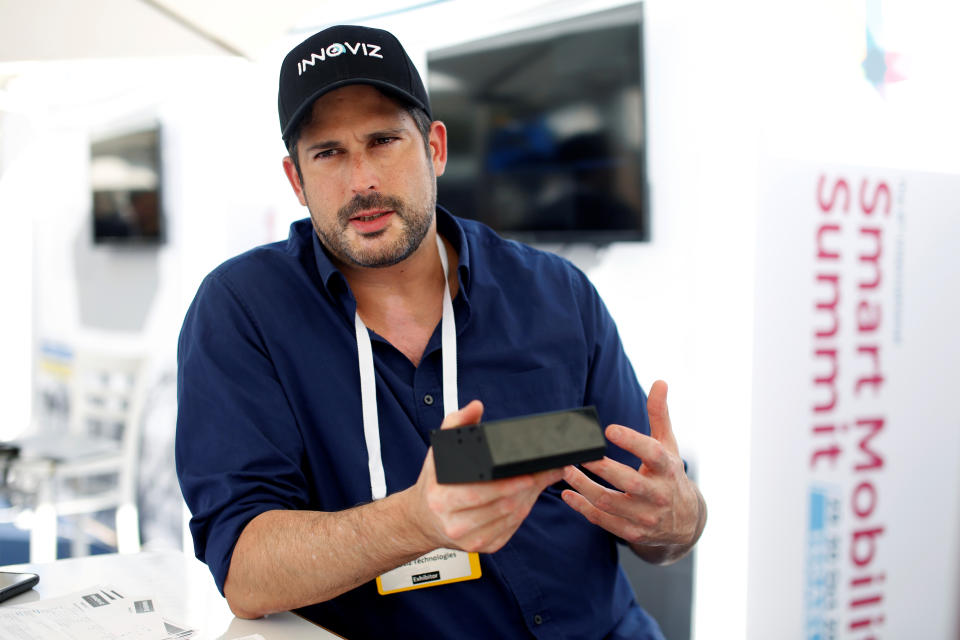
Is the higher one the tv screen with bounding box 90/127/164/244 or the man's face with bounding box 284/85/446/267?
the tv screen with bounding box 90/127/164/244

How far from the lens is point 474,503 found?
2.77 ft

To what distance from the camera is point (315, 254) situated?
Result: 1449mm

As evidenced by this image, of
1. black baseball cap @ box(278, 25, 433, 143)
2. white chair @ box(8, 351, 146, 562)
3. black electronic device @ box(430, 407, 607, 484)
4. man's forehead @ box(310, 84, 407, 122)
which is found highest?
black baseball cap @ box(278, 25, 433, 143)

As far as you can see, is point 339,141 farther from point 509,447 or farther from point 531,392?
point 509,447

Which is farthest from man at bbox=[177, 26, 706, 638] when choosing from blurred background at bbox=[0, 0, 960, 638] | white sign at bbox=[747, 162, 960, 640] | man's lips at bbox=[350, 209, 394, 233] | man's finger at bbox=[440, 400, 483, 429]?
white sign at bbox=[747, 162, 960, 640]

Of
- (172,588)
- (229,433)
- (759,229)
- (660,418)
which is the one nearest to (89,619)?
(172,588)

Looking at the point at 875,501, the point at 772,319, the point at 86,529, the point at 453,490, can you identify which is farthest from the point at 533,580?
the point at 86,529

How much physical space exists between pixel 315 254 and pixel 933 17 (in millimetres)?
2317

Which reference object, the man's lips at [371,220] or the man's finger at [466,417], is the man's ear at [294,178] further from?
the man's finger at [466,417]

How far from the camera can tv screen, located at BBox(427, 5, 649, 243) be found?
261 cm

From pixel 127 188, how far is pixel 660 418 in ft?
13.4

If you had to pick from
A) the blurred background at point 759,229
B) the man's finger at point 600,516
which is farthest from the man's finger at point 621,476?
the blurred background at point 759,229

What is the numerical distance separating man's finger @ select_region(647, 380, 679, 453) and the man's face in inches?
20.1

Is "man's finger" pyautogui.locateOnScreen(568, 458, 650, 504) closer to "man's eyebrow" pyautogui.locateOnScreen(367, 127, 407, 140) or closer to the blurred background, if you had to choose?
"man's eyebrow" pyautogui.locateOnScreen(367, 127, 407, 140)
